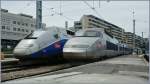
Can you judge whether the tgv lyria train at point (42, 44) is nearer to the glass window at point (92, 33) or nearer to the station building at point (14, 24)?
the glass window at point (92, 33)

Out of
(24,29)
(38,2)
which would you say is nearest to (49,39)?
(38,2)

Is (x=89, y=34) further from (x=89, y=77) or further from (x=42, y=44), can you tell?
(x=89, y=77)

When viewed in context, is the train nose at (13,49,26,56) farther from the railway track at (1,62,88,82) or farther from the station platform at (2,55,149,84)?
the station platform at (2,55,149,84)

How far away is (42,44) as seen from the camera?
17.5 meters

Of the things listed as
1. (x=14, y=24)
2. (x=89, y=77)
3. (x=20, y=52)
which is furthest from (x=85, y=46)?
(x=14, y=24)

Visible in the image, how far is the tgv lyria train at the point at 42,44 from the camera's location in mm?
16828

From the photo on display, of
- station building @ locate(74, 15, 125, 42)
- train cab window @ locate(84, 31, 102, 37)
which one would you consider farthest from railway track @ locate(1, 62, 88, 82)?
station building @ locate(74, 15, 125, 42)

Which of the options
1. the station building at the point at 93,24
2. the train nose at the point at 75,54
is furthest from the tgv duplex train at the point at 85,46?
the station building at the point at 93,24

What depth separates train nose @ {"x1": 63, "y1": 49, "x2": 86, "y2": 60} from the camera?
17.1 m

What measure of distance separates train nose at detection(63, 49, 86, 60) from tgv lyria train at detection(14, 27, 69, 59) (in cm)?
115

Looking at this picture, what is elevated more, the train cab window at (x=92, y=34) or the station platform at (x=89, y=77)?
the train cab window at (x=92, y=34)

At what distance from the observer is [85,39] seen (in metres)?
18.3

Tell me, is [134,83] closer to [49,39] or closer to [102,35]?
[49,39]

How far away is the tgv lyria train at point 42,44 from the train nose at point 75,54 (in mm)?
1146
